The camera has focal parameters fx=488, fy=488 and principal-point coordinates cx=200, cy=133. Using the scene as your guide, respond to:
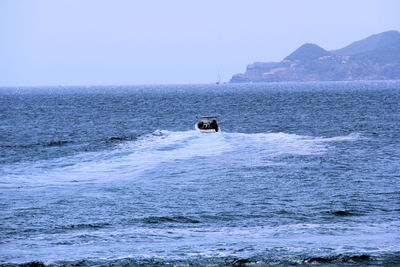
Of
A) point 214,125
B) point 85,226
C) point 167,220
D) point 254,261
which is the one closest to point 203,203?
point 167,220

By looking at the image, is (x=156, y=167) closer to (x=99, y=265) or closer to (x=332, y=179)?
(x=332, y=179)

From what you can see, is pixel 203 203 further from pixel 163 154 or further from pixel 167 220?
pixel 163 154

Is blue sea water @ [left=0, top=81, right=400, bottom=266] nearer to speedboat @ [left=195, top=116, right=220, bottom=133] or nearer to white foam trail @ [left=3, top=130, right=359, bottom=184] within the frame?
white foam trail @ [left=3, top=130, right=359, bottom=184]

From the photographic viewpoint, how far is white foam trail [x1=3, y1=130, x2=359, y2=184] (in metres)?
35.6

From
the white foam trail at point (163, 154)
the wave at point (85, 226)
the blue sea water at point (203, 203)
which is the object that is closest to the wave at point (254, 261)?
the blue sea water at point (203, 203)

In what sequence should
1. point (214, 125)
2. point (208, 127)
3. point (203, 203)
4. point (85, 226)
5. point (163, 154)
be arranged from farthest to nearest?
point (208, 127) → point (214, 125) → point (163, 154) → point (203, 203) → point (85, 226)

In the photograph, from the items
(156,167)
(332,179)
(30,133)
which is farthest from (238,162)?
(30,133)

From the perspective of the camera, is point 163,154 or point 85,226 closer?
point 85,226

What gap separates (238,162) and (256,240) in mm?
19834

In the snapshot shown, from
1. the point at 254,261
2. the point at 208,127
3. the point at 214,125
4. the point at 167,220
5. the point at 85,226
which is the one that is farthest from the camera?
the point at 208,127

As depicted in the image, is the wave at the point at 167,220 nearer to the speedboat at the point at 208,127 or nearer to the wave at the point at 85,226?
the wave at the point at 85,226

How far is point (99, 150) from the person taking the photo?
162ft

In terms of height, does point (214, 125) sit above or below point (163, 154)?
above

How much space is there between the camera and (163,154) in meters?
45.5
